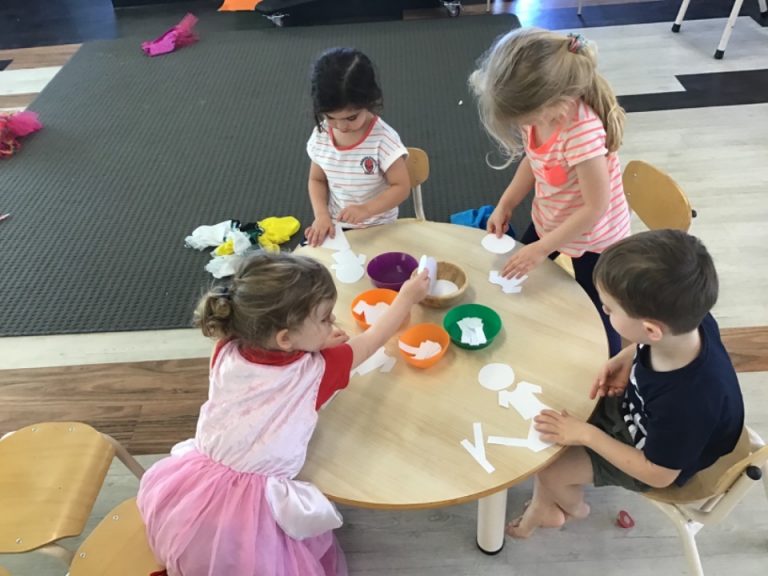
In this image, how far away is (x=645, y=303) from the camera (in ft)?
3.23

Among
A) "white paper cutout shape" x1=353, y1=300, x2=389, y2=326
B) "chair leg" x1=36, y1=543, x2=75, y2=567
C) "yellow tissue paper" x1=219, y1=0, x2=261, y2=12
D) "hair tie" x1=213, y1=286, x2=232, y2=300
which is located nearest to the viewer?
"hair tie" x1=213, y1=286, x2=232, y2=300

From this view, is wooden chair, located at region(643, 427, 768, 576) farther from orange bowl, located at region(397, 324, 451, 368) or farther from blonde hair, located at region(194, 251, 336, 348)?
blonde hair, located at region(194, 251, 336, 348)

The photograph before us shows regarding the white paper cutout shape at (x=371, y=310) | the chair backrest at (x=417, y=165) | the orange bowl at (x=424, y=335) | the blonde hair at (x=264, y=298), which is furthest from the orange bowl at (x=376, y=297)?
the chair backrest at (x=417, y=165)

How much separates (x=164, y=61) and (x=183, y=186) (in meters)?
1.42

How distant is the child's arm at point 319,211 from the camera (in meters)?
1.58

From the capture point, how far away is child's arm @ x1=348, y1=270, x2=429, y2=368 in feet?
3.90

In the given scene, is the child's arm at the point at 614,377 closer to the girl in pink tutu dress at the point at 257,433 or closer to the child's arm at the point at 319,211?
the girl in pink tutu dress at the point at 257,433

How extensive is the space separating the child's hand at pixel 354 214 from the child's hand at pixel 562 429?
80 cm

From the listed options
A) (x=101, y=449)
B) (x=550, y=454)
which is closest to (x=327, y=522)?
(x=550, y=454)

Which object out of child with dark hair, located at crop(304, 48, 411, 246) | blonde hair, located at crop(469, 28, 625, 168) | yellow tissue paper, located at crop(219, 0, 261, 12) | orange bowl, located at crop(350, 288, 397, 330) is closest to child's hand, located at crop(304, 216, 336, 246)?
child with dark hair, located at crop(304, 48, 411, 246)

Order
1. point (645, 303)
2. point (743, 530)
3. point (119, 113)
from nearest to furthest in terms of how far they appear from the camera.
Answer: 1. point (645, 303)
2. point (743, 530)
3. point (119, 113)

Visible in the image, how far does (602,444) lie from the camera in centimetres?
110

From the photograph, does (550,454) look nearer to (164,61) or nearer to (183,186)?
(183,186)

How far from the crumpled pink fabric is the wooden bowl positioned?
128 inches
